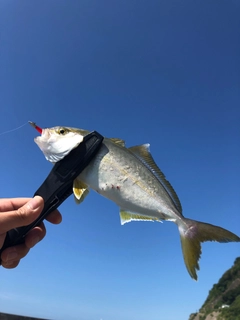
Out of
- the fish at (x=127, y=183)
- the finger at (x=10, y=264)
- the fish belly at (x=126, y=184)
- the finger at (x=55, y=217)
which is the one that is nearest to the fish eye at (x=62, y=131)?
the fish at (x=127, y=183)

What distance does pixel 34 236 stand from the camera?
4219mm

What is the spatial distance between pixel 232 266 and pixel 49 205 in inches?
6170

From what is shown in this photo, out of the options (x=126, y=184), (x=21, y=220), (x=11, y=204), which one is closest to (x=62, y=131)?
(x=126, y=184)

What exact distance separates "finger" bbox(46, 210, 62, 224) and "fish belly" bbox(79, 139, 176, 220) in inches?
37.7

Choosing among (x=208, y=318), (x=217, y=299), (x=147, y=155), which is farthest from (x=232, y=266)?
(x=147, y=155)

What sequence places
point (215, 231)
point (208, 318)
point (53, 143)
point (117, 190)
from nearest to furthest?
point (215, 231)
point (117, 190)
point (53, 143)
point (208, 318)

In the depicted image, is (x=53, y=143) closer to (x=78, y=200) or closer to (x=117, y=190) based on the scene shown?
(x=78, y=200)

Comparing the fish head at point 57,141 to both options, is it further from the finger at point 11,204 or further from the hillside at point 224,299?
the hillside at point 224,299

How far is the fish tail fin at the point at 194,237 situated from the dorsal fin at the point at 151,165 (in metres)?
0.37

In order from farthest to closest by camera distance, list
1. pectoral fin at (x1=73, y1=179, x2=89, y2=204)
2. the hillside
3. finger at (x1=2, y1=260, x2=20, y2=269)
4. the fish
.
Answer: the hillside, finger at (x1=2, y1=260, x2=20, y2=269), pectoral fin at (x1=73, y1=179, x2=89, y2=204), the fish

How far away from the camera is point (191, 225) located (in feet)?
10.7

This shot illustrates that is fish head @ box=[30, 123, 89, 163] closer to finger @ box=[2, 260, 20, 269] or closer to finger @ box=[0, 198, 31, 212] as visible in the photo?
finger @ box=[0, 198, 31, 212]

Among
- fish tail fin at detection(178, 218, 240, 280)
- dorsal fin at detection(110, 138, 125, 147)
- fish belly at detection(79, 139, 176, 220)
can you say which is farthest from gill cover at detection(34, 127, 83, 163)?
fish tail fin at detection(178, 218, 240, 280)

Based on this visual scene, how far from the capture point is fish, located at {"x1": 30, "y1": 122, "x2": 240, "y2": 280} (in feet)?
10.8
